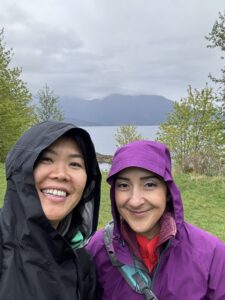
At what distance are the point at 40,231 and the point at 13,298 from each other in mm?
332

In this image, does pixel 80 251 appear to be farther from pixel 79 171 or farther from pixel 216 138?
pixel 216 138

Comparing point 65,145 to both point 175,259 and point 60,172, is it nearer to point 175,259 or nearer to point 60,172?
point 60,172

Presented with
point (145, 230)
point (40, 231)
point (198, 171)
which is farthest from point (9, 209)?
point (198, 171)

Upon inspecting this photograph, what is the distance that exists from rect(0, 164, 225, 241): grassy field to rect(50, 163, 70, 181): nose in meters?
5.31

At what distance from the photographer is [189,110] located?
30.1m

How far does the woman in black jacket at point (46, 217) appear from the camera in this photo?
193cm

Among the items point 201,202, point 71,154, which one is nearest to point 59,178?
point 71,154

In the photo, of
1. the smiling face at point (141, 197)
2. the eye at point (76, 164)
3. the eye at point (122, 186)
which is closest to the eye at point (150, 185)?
the smiling face at point (141, 197)

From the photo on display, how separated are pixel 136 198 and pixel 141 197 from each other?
0.03m

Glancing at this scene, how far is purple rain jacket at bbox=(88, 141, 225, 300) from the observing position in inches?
93.4

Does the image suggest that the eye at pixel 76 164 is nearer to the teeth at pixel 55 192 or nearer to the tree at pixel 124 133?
the teeth at pixel 55 192

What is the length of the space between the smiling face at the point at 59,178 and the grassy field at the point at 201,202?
523 centimetres

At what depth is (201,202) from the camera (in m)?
9.84

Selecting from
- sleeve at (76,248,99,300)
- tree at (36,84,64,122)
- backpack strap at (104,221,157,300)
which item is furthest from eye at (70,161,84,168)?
tree at (36,84,64,122)
